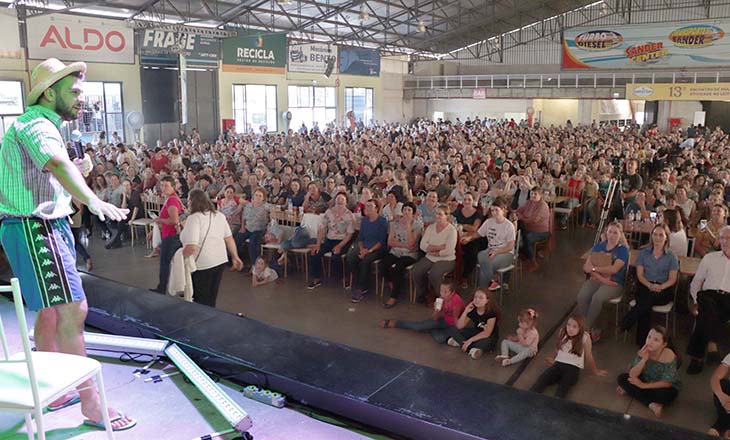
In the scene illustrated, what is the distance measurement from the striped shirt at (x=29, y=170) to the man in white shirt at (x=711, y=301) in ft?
15.7

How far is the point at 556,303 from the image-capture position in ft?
21.7

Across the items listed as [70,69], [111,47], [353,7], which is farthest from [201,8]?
[70,69]

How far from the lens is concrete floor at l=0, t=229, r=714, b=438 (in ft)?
14.8

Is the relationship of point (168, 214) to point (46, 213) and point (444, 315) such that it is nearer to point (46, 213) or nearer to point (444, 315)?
point (444, 315)

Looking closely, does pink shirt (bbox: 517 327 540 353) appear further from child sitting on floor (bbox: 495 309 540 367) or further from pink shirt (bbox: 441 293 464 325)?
pink shirt (bbox: 441 293 464 325)

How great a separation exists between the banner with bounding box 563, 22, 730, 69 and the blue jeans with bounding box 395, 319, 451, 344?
80.9ft

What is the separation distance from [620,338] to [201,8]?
62.1 feet

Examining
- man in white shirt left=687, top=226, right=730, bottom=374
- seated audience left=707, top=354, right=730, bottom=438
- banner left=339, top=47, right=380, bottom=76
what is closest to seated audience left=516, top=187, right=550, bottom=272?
man in white shirt left=687, top=226, right=730, bottom=374

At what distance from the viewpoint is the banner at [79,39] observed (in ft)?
56.2

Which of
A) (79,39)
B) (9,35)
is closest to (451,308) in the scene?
(9,35)

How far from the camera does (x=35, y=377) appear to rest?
6.71 feet

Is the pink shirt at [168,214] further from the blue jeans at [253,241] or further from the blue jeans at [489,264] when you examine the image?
the blue jeans at [489,264]

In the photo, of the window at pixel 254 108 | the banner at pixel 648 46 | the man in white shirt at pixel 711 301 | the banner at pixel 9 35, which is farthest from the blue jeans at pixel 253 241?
the banner at pixel 648 46

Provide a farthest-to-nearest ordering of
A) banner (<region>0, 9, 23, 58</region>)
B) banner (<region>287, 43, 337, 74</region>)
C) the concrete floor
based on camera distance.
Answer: banner (<region>287, 43, 337, 74</region>), banner (<region>0, 9, 23, 58</region>), the concrete floor
